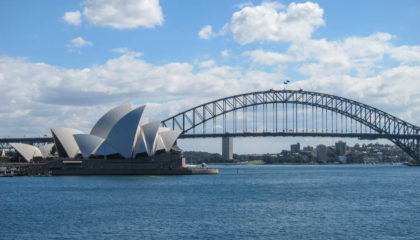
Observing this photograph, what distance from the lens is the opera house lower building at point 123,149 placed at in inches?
2467

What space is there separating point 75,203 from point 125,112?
2968cm

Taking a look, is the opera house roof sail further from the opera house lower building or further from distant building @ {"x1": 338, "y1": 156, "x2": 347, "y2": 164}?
distant building @ {"x1": 338, "y1": 156, "x2": 347, "y2": 164}

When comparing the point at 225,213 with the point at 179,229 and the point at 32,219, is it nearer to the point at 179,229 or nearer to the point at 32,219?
the point at 179,229

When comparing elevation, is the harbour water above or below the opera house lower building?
below

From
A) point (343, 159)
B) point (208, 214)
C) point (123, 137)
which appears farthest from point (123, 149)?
point (343, 159)

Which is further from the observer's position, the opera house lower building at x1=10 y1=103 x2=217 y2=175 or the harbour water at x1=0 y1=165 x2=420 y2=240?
the opera house lower building at x1=10 y1=103 x2=217 y2=175

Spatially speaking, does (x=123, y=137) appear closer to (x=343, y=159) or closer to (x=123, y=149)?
(x=123, y=149)

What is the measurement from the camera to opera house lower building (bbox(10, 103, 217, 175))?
206 feet

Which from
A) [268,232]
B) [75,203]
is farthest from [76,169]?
[268,232]

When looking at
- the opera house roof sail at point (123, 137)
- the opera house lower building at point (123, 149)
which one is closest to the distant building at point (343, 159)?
the opera house lower building at point (123, 149)

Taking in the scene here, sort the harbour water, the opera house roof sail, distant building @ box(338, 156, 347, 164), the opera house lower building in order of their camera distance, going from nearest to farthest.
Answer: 1. the harbour water
2. the opera house roof sail
3. the opera house lower building
4. distant building @ box(338, 156, 347, 164)

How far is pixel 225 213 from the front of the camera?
29078 mm

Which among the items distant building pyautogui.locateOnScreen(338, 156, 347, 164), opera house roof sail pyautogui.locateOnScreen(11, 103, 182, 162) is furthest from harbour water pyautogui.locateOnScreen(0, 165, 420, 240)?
distant building pyautogui.locateOnScreen(338, 156, 347, 164)

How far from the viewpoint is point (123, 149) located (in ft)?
208
